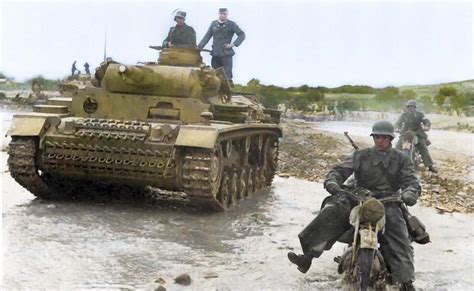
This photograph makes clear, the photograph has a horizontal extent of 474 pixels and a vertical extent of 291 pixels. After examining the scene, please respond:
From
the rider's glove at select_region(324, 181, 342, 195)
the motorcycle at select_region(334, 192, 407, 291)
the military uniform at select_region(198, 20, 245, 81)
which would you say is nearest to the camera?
the motorcycle at select_region(334, 192, 407, 291)

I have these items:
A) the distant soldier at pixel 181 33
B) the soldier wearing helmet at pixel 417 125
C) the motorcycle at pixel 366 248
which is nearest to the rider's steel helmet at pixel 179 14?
the distant soldier at pixel 181 33

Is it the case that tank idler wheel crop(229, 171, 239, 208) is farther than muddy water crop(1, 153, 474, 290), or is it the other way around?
tank idler wheel crop(229, 171, 239, 208)

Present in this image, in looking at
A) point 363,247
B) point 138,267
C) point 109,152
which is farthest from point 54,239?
point 363,247

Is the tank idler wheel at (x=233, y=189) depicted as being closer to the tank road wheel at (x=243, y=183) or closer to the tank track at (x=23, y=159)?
the tank road wheel at (x=243, y=183)

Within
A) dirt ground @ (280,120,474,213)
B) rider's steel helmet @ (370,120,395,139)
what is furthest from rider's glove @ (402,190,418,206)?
dirt ground @ (280,120,474,213)

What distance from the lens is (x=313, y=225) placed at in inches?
258

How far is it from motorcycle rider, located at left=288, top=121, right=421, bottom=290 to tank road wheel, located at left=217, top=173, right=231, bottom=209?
4.17 meters

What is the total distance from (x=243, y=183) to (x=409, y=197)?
6148 millimetres

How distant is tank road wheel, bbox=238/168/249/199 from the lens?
1215 centimetres

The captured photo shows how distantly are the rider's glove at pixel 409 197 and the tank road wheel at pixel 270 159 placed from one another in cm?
766

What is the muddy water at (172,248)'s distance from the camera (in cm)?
675

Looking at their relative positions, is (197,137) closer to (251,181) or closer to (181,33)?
(251,181)

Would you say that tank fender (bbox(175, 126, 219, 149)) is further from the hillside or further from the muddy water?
the hillside

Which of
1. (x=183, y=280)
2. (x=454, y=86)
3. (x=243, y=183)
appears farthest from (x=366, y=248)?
(x=454, y=86)
